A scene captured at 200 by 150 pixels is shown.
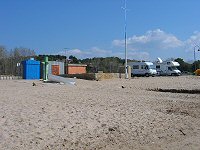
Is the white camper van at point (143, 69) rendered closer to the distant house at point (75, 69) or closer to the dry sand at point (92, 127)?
the distant house at point (75, 69)

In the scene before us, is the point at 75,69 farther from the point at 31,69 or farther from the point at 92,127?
the point at 92,127

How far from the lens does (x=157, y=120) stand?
46.1 ft

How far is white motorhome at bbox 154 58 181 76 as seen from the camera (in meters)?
68.7

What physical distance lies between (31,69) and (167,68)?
113 ft

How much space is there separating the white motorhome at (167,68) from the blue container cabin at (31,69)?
108 ft

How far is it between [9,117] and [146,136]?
4.41 m

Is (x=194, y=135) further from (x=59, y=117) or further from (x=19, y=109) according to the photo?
(x=19, y=109)

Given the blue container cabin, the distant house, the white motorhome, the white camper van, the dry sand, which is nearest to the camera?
the dry sand

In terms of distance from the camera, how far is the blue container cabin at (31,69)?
4169 centimetres

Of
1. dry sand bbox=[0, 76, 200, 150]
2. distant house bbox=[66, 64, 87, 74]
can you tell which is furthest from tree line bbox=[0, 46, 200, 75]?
dry sand bbox=[0, 76, 200, 150]

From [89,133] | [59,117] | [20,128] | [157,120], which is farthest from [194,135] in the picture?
[20,128]

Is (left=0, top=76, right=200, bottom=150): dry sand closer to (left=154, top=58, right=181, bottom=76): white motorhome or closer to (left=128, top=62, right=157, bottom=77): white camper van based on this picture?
(left=128, top=62, right=157, bottom=77): white camper van

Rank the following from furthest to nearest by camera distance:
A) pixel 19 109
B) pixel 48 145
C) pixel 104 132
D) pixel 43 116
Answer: pixel 19 109 → pixel 43 116 → pixel 104 132 → pixel 48 145

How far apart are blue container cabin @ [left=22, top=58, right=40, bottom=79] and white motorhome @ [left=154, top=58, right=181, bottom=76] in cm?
3278
